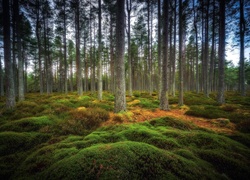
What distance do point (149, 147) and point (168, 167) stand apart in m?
0.46

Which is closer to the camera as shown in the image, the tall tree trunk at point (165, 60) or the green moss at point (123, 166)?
the green moss at point (123, 166)

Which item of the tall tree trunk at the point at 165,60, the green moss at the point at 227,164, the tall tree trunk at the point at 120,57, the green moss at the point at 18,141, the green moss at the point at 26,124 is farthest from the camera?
the tall tree trunk at the point at 165,60

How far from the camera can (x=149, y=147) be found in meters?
2.17

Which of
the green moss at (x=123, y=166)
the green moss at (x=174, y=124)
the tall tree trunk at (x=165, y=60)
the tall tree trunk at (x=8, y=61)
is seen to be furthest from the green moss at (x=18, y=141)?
the tall tree trunk at (x=165, y=60)

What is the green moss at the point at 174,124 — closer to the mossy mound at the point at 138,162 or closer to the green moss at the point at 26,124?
the mossy mound at the point at 138,162

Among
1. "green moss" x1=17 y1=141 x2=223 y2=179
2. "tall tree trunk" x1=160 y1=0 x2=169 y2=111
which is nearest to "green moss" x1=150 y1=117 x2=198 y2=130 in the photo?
"green moss" x1=17 y1=141 x2=223 y2=179

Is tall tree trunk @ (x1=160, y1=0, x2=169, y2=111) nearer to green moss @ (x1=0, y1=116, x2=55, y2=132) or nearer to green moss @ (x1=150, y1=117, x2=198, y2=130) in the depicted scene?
green moss @ (x1=150, y1=117, x2=198, y2=130)

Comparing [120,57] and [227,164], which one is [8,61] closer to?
[120,57]

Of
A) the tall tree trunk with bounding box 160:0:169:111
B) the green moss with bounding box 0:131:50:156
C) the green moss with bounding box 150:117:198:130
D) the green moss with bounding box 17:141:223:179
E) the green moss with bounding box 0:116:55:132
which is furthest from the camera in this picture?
the tall tree trunk with bounding box 160:0:169:111

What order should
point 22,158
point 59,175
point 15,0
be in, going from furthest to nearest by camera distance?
point 15,0
point 22,158
point 59,175

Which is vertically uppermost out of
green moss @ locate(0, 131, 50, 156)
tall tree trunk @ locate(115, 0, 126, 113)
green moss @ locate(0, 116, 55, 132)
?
tall tree trunk @ locate(115, 0, 126, 113)

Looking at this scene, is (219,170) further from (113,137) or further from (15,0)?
(15,0)

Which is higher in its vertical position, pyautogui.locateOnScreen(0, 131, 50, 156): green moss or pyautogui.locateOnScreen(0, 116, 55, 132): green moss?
pyautogui.locateOnScreen(0, 116, 55, 132): green moss

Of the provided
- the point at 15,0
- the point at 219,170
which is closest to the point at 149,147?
the point at 219,170
